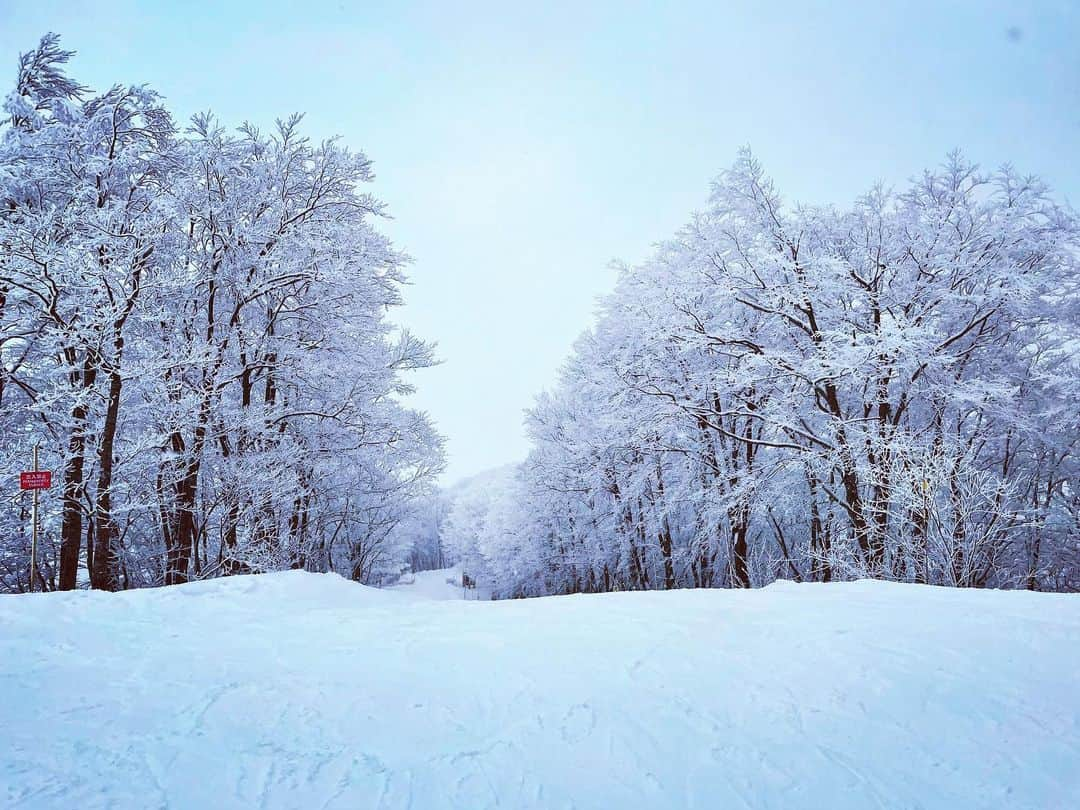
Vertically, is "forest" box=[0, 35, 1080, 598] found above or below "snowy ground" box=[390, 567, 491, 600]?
above

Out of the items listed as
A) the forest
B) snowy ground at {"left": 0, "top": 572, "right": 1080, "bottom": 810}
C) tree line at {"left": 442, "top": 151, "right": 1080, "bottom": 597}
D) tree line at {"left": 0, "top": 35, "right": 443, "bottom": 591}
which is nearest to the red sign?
tree line at {"left": 0, "top": 35, "right": 443, "bottom": 591}

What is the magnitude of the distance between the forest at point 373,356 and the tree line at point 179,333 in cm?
6

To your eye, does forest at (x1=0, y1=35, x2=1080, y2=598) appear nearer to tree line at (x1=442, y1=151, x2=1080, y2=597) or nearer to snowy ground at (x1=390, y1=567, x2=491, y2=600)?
tree line at (x1=442, y1=151, x2=1080, y2=597)

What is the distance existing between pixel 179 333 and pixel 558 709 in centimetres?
1048

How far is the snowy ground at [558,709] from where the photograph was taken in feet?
7.67

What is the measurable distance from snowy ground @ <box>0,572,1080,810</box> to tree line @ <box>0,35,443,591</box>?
5506mm

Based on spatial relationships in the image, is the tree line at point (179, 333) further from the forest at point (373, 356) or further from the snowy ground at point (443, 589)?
the snowy ground at point (443, 589)

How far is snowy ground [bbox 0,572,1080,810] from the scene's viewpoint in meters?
2.34

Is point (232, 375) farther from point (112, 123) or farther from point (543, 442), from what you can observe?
point (543, 442)

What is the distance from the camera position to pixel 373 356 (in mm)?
11688

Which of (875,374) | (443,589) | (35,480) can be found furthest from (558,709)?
(443,589)

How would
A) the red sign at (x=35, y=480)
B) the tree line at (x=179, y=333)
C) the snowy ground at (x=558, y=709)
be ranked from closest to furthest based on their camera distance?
the snowy ground at (x=558, y=709), the red sign at (x=35, y=480), the tree line at (x=179, y=333)

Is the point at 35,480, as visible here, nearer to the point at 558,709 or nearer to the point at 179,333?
the point at 179,333

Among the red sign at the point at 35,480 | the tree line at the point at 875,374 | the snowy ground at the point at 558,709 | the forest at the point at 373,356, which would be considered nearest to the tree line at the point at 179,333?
the forest at the point at 373,356
